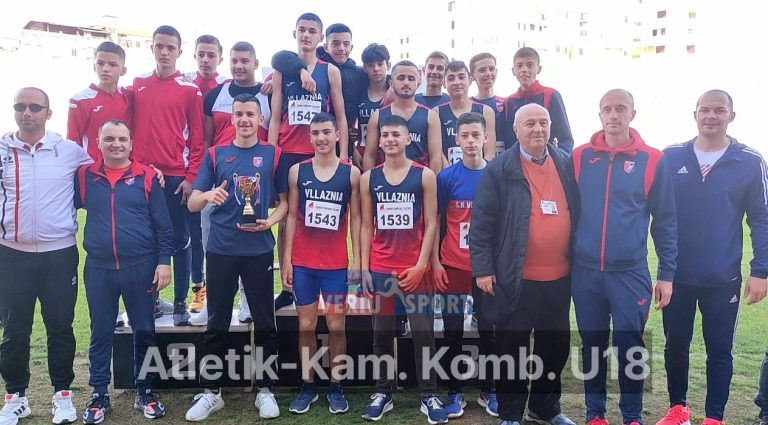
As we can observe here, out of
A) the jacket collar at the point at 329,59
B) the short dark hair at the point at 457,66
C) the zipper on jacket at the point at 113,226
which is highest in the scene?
the jacket collar at the point at 329,59

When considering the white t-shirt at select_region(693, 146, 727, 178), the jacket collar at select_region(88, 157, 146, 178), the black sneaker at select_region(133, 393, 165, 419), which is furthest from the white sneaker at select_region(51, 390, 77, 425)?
the white t-shirt at select_region(693, 146, 727, 178)

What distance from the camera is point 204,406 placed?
4035mm

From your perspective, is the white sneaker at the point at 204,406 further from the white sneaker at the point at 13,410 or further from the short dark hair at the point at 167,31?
the short dark hair at the point at 167,31

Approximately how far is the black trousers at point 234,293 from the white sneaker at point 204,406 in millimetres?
319

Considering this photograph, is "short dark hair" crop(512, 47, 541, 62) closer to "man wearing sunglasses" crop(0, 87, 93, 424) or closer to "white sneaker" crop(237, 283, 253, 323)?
"white sneaker" crop(237, 283, 253, 323)

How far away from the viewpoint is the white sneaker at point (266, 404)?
397 centimetres

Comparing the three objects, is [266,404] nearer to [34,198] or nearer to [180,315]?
[180,315]

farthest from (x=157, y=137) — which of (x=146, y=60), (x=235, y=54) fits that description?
(x=146, y=60)

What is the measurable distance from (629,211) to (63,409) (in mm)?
3834

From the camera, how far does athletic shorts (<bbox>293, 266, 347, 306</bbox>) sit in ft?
12.9

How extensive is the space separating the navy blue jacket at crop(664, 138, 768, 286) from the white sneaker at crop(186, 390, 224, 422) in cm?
324

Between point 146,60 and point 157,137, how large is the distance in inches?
1319

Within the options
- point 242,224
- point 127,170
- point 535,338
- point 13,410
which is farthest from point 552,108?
point 13,410

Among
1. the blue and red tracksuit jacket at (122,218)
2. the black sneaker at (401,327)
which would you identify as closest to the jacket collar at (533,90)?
the black sneaker at (401,327)
